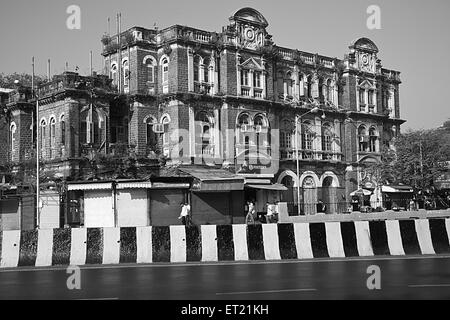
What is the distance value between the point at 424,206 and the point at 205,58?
21.1 meters

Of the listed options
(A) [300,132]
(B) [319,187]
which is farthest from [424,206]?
(A) [300,132]

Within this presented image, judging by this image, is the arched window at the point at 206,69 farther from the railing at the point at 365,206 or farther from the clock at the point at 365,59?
the clock at the point at 365,59

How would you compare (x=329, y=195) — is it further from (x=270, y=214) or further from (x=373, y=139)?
(x=270, y=214)

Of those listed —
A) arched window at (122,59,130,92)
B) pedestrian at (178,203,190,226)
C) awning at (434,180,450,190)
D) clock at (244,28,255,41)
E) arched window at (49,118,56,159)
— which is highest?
clock at (244,28,255,41)

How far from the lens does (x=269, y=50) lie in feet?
141

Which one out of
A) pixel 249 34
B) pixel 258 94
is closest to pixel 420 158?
pixel 258 94

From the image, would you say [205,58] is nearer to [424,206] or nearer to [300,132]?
[300,132]

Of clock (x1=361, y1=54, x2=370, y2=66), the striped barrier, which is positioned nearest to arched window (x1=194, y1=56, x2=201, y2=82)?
clock (x1=361, y1=54, x2=370, y2=66)

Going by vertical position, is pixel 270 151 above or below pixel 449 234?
above

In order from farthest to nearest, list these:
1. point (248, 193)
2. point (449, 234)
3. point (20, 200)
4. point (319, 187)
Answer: point (319, 187) → point (248, 193) → point (20, 200) → point (449, 234)

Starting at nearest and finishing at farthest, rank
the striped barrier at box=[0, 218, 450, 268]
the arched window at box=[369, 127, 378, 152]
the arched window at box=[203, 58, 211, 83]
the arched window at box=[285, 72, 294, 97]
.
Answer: the striped barrier at box=[0, 218, 450, 268] → the arched window at box=[203, 58, 211, 83] → the arched window at box=[285, 72, 294, 97] → the arched window at box=[369, 127, 378, 152]

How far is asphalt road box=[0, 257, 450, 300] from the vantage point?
915cm

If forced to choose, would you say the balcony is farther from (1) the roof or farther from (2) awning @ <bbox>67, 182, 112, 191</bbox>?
(2) awning @ <bbox>67, 182, 112, 191</bbox>

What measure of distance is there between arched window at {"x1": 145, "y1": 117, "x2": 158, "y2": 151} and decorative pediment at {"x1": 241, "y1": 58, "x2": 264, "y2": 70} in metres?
7.68
